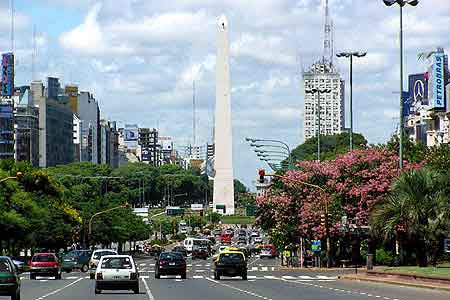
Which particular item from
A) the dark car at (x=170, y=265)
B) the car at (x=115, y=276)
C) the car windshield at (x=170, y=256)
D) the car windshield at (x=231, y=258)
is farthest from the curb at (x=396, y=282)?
the car at (x=115, y=276)

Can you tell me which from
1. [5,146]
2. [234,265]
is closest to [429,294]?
[234,265]

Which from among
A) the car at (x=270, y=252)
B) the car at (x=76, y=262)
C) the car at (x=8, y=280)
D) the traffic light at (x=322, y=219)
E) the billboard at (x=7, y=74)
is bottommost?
the car at (x=270, y=252)

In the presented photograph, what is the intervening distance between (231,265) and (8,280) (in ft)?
90.6

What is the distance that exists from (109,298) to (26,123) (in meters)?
160

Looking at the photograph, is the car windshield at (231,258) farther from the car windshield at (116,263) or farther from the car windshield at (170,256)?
the car windshield at (116,263)

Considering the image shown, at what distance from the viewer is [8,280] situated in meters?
33.2

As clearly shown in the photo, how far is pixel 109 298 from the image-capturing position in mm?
38250

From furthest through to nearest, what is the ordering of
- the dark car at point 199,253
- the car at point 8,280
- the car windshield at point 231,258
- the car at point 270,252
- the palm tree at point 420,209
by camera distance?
1. the car at point 270,252
2. the dark car at point 199,253
3. the car windshield at point 231,258
4. the palm tree at point 420,209
5. the car at point 8,280

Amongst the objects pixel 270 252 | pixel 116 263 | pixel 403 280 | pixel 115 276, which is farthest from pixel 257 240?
pixel 115 276

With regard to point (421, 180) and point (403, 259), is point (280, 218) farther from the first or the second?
point (421, 180)

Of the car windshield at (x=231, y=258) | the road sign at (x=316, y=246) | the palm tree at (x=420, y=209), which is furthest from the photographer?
the road sign at (x=316, y=246)

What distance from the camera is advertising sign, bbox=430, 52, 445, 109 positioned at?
122m

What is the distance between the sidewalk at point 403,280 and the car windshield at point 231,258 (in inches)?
231

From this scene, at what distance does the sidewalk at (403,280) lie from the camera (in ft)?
143
